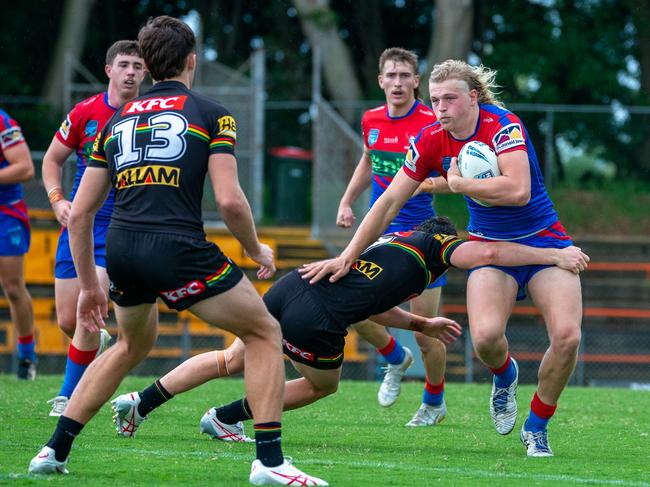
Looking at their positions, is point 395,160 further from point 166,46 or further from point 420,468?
point 166,46

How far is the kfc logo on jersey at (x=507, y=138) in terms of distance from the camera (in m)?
5.88

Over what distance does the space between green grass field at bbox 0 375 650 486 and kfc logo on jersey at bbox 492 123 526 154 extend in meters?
1.67

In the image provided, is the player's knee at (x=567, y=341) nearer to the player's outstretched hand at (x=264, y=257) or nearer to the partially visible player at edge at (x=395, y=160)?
the player's outstretched hand at (x=264, y=257)

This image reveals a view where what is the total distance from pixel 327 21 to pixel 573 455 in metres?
15.4

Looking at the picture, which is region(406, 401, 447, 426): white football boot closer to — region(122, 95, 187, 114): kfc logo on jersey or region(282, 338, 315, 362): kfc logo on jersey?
region(282, 338, 315, 362): kfc logo on jersey

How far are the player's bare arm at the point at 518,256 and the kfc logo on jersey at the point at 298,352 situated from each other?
92cm

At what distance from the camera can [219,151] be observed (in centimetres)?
470

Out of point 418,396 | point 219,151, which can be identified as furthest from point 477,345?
point 418,396

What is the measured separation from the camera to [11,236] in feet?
30.3

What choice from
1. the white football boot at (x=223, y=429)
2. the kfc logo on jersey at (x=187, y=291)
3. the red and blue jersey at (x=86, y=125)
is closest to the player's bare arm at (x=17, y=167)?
the red and blue jersey at (x=86, y=125)

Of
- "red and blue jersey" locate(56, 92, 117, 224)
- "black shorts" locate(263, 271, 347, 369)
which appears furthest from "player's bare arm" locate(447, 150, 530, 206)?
"red and blue jersey" locate(56, 92, 117, 224)

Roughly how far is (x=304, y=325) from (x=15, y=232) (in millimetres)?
4551

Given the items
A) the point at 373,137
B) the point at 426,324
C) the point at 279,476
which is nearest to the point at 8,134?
the point at 373,137

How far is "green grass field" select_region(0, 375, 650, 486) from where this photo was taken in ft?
16.5
